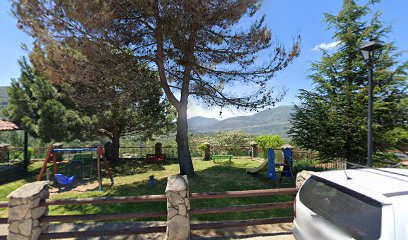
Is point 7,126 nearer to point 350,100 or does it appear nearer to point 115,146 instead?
point 115,146

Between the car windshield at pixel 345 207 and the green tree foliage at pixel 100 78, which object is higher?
the green tree foliage at pixel 100 78

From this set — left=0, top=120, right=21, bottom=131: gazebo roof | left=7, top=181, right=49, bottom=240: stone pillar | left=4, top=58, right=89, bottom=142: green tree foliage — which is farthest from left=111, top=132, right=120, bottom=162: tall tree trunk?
left=7, top=181, right=49, bottom=240: stone pillar

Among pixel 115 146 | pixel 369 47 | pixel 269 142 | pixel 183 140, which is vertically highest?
pixel 369 47

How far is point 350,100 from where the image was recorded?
10016 millimetres

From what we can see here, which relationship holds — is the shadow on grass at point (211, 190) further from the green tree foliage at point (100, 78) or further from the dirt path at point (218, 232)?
the green tree foliage at point (100, 78)

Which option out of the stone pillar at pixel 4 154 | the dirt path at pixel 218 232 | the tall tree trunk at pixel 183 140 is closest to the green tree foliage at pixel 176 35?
the tall tree trunk at pixel 183 140

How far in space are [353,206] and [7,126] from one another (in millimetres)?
17215

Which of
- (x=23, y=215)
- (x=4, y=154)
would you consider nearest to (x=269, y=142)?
(x=23, y=215)

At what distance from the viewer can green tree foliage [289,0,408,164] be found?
947 cm

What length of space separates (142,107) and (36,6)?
648cm

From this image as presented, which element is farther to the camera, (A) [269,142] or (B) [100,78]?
(A) [269,142]

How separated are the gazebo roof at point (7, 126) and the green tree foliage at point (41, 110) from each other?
35cm

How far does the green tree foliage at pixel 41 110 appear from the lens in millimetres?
12109

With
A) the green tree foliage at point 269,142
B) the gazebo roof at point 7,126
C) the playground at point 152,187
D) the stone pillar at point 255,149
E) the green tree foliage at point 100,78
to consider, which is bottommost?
the playground at point 152,187
